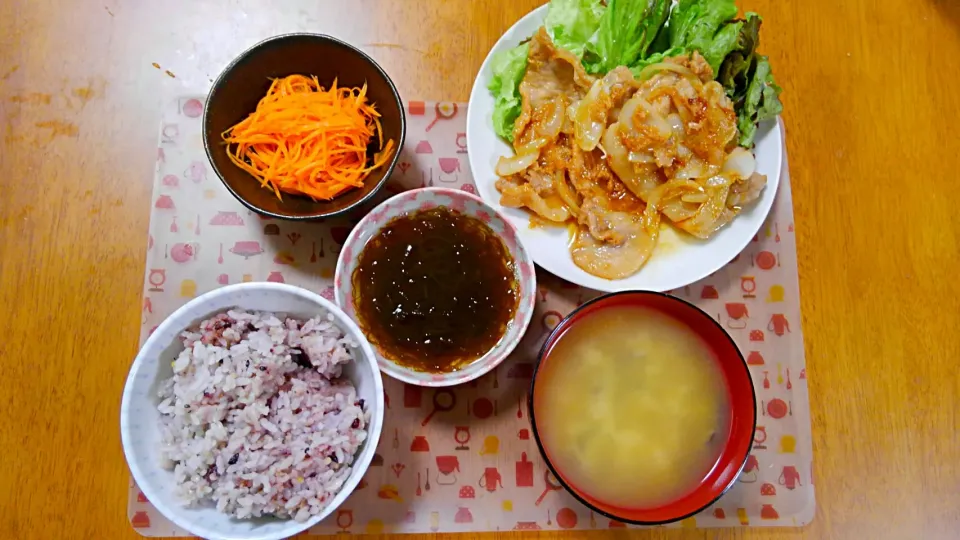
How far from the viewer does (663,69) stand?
5.43 feet

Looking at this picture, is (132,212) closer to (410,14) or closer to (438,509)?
(410,14)

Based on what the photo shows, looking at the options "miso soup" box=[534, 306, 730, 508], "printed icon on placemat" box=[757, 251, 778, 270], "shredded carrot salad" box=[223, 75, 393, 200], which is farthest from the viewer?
"printed icon on placemat" box=[757, 251, 778, 270]

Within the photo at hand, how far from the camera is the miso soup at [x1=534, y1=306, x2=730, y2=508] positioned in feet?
4.67

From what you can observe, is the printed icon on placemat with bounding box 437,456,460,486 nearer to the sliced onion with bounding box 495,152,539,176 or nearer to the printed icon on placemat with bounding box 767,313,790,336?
the sliced onion with bounding box 495,152,539,176

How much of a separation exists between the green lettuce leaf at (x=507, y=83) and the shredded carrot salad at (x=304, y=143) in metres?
0.31

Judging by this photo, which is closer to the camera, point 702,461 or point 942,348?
point 702,461

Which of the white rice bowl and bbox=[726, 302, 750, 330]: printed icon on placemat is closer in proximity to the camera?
the white rice bowl

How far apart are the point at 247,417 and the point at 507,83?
104 centimetres

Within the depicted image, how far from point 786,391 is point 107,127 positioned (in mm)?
1995

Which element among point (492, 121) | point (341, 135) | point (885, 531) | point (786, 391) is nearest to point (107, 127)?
point (341, 135)

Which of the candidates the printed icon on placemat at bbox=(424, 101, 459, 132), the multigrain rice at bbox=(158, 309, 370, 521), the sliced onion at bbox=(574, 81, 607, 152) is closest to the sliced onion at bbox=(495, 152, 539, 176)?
the sliced onion at bbox=(574, 81, 607, 152)

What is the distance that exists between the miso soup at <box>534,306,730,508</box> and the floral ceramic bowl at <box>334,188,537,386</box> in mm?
141

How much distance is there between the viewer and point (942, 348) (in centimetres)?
177

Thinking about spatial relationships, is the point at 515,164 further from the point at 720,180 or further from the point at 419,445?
the point at 419,445
